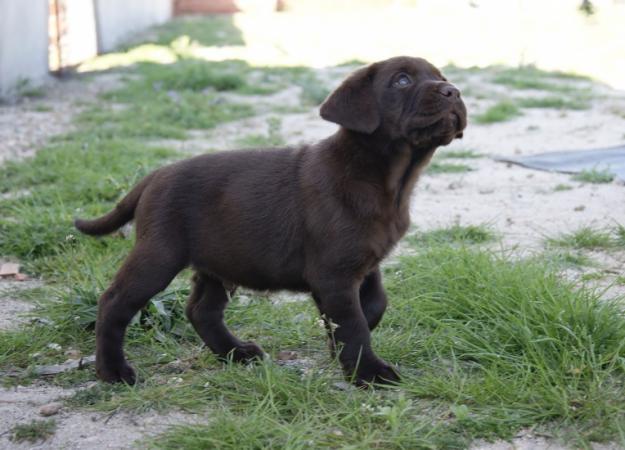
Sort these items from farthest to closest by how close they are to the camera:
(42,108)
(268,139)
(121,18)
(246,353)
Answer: (121,18)
(42,108)
(268,139)
(246,353)

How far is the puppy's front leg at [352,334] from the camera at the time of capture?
347 cm

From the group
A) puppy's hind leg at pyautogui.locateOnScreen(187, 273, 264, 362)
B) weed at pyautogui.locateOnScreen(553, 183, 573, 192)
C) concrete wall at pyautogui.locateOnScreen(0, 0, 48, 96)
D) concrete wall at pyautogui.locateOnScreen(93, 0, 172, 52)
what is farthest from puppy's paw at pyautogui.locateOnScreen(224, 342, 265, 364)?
concrete wall at pyautogui.locateOnScreen(93, 0, 172, 52)

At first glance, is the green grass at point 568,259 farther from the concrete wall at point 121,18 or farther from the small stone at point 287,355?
the concrete wall at point 121,18

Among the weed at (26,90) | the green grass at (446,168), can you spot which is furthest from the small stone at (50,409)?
the weed at (26,90)

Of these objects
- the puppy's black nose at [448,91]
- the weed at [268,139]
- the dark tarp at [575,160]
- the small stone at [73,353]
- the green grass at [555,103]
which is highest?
the puppy's black nose at [448,91]

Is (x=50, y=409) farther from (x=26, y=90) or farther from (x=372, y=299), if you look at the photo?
(x=26, y=90)

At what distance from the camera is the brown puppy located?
3.50 metres

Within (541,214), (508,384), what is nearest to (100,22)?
(541,214)

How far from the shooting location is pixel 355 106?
360cm

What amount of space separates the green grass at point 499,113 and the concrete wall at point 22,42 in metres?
5.95

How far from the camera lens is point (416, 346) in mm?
3891

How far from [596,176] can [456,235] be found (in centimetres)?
179

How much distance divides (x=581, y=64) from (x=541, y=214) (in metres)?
8.37

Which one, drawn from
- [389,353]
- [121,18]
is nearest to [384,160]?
[389,353]
